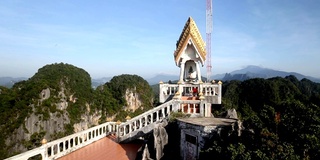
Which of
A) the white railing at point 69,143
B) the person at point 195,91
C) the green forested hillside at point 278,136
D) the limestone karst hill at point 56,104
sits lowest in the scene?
the limestone karst hill at point 56,104

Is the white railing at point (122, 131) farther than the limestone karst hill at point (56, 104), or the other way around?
the limestone karst hill at point (56, 104)

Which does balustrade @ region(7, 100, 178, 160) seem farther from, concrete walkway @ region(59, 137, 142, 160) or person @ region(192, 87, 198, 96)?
person @ region(192, 87, 198, 96)

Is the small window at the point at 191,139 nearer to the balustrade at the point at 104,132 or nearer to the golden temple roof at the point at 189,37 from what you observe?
the balustrade at the point at 104,132

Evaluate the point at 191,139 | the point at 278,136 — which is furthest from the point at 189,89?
the point at 278,136

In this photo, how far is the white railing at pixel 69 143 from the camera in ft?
32.7

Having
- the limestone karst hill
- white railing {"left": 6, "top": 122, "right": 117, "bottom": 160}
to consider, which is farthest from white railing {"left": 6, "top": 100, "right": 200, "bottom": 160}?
the limestone karst hill

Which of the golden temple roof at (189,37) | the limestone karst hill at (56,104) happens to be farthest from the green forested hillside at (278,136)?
the limestone karst hill at (56,104)

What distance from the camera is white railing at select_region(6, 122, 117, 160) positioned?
32.7 feet

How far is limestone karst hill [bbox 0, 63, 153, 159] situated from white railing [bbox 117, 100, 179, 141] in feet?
65.6

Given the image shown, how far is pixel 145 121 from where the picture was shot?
39.2 ft

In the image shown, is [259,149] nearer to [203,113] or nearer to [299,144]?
[299,144]

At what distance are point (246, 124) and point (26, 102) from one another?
155 ft

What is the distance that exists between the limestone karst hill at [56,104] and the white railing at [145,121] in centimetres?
2001

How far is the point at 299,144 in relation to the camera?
6516 millimetres
